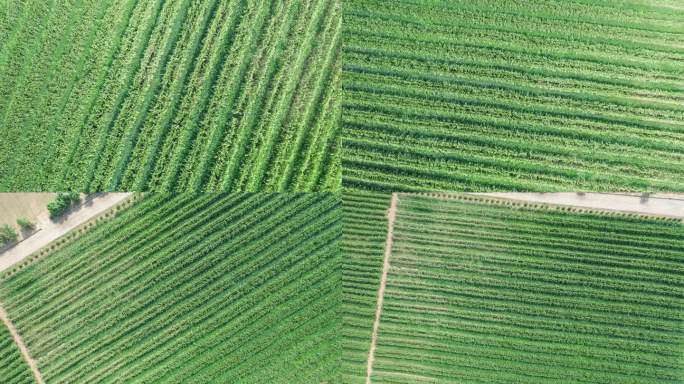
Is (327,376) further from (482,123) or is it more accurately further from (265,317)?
(482,123)

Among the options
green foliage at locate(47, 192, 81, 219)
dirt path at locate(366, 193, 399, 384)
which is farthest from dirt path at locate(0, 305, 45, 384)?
dirt path at locate(366, 193, 399, 384)

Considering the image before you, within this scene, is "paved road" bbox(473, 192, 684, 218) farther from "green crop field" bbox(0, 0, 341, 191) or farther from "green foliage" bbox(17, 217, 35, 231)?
"green foliage" bbox(17, 217, 35, 231)

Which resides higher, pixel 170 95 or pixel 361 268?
pixel 170 95

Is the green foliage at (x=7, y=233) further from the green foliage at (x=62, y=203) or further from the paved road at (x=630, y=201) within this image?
the paved road at (x=630, y=201)

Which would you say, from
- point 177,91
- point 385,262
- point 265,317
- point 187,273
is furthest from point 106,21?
point 385,262

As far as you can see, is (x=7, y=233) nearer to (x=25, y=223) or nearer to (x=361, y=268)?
(x=25, y=223)

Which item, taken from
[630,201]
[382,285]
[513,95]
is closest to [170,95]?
[382,285]

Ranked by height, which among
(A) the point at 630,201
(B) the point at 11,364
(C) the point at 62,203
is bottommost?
(B) the point at 11,364
